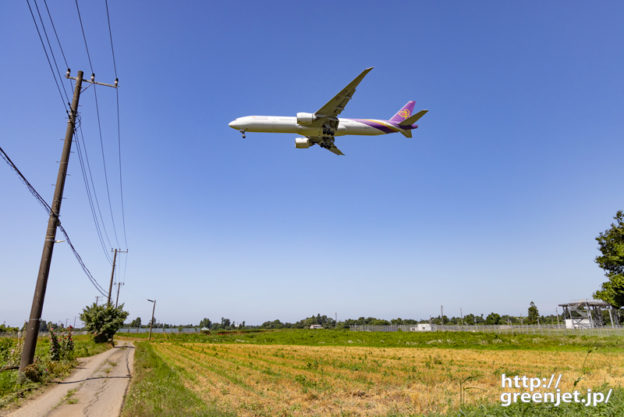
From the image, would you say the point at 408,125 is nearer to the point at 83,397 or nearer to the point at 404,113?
the point at 404,113

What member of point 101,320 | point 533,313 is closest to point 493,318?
point 533,313

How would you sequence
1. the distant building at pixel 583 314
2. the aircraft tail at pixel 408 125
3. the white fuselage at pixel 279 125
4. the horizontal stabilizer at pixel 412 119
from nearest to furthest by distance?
the white fuselage at pixel 279 125 < the horizontal stabilizer at pixel 412 119 < the aircraft tail at pixel 408 125 < the distant building at pixel 583 314

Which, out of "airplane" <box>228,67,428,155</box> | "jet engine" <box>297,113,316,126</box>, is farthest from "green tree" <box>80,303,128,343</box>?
"jet engine" <box>297,113,316,126</box>

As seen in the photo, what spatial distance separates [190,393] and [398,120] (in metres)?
19.9

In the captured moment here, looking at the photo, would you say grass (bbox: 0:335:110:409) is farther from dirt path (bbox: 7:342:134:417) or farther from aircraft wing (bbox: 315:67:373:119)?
aircraft wing (bbox: 315:67:373:119)

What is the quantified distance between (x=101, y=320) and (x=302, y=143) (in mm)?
39174

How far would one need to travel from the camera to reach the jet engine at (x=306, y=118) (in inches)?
778

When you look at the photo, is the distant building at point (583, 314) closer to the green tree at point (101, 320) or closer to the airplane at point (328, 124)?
the airplane at point (328, 124)

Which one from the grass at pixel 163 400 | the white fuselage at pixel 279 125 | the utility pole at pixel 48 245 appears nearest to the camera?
the grass at pixel 163 400

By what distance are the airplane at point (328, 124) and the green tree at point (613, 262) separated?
34.2m

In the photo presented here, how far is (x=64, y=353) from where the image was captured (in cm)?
2297

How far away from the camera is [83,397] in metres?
14.0

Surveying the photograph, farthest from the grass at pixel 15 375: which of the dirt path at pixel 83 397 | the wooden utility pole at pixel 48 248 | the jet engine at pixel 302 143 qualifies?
the jet engine at pixel 302 143

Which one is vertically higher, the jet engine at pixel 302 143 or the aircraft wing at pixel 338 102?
the aircraft wing at pixel 338 102
